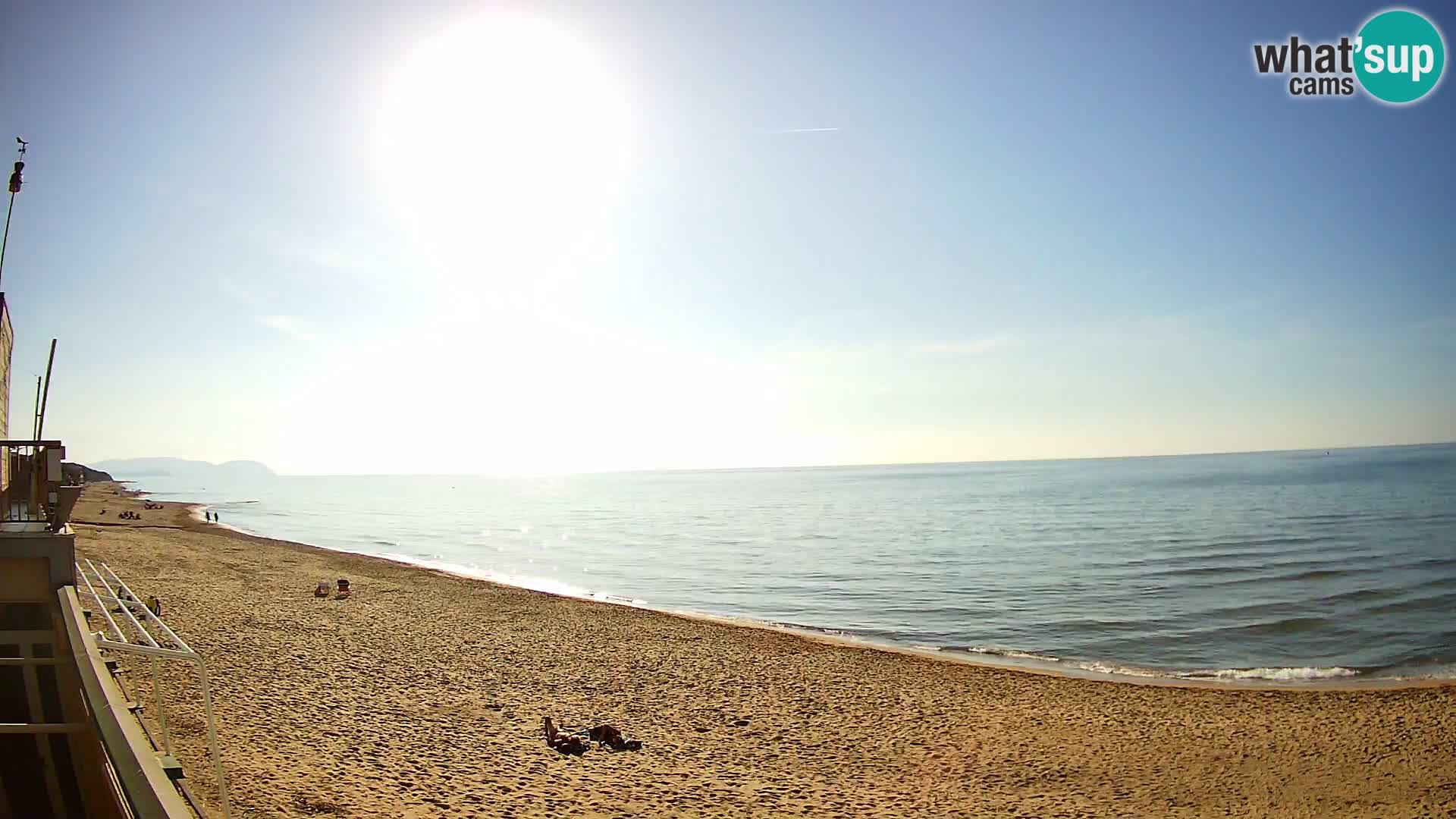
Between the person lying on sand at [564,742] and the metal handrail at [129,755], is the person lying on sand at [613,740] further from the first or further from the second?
the metal handrail at [129,755]

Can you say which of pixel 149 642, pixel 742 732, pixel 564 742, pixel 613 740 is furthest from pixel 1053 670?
pixel 149 642

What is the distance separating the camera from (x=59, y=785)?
855 cm

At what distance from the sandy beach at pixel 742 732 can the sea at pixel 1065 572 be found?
356 centimetres

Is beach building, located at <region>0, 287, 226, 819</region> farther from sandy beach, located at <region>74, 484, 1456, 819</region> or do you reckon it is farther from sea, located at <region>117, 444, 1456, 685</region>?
sea, located at <region>117, 444, 1456, 685</region>

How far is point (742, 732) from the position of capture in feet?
43.1

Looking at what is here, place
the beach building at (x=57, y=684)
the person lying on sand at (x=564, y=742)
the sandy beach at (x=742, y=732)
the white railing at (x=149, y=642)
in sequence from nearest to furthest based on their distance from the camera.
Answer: the white railing at (x=149, y=642) → the beach building at (x=57, y=684) → the sandy beach at (x=742, y=732) → the person lying on sand at (x=564, y=742)

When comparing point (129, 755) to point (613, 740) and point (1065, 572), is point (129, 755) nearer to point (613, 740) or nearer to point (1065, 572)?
point (613, 740)

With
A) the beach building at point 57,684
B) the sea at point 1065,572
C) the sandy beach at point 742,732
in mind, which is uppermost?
the beach building at point 57,684

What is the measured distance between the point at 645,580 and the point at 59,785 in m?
27.2

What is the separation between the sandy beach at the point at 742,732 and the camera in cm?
1007

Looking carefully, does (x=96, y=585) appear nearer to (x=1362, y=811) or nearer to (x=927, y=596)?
(x=927, y=596)

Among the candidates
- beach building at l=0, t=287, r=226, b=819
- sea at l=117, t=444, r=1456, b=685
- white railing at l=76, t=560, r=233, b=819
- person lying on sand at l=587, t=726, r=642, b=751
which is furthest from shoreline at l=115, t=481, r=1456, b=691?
beach building at l=0, t=287, r=226, b=819

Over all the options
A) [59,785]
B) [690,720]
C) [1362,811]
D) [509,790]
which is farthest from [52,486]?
[1362,811]

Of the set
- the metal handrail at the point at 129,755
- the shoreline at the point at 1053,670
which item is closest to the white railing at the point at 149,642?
the metal handrail at the point at 129,755
